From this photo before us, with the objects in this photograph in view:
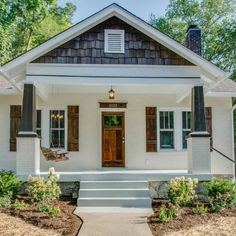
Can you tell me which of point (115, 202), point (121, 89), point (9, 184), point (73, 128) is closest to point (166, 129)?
point (121, 89)

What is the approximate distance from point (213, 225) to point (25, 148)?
478 cm

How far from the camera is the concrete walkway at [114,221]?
5.86m

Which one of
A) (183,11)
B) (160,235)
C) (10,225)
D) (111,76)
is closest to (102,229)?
(160,235)

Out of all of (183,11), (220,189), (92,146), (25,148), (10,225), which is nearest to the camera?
(10,225)

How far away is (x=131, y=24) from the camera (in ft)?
30.2

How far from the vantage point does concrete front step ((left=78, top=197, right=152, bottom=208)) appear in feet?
25.7

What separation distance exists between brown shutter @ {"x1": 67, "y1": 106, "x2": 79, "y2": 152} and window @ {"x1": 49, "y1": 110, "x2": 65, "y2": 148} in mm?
263

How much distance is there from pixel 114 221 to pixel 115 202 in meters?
1.31

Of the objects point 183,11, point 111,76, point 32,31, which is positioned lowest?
point 111,76

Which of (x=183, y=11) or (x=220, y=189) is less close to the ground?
(x=183, y=11)

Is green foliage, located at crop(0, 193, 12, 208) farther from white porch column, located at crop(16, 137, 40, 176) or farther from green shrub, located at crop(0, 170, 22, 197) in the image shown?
white porch column, located at crop(16, 137, 40, 176)

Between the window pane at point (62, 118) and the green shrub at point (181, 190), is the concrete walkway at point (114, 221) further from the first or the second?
the window pane at point (62, 118)

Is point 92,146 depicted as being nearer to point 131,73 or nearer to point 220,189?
point 131,73

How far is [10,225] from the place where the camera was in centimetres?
614
